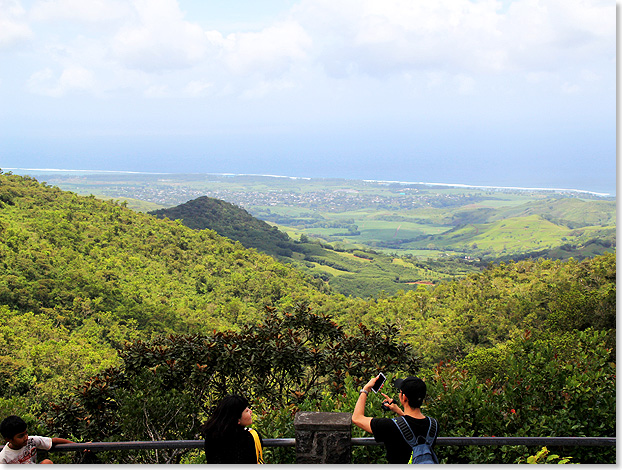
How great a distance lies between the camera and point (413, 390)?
→ 2.35 meters

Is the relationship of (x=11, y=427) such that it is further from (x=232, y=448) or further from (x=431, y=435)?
(x=431, y=435)

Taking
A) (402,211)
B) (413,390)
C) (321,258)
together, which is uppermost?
(413,390)

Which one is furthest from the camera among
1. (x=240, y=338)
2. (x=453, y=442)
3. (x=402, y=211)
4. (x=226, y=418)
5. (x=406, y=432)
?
(x=402, y=211)

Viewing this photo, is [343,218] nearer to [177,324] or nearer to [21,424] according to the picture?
[177,324]

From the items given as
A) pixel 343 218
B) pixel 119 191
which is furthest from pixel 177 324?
pixel 343 218

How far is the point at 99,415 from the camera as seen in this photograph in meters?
4.87

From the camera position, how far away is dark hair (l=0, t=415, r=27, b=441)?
274cm

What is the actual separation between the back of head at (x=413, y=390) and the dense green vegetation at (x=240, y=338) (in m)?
1.16

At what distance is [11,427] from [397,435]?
225cm

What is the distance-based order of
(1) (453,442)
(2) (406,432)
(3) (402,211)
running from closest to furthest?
(2) (406,432), (1) (453,442), (3) (402,211)

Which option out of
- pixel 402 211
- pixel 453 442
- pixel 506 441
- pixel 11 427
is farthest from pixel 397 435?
pixel 402 211

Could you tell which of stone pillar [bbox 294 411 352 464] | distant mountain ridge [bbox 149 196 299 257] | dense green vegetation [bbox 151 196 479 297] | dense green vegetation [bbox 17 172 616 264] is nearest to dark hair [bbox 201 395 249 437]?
stone pillar [bbox 294 411 352 464]

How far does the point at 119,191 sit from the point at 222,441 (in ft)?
260

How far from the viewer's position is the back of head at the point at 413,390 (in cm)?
235
